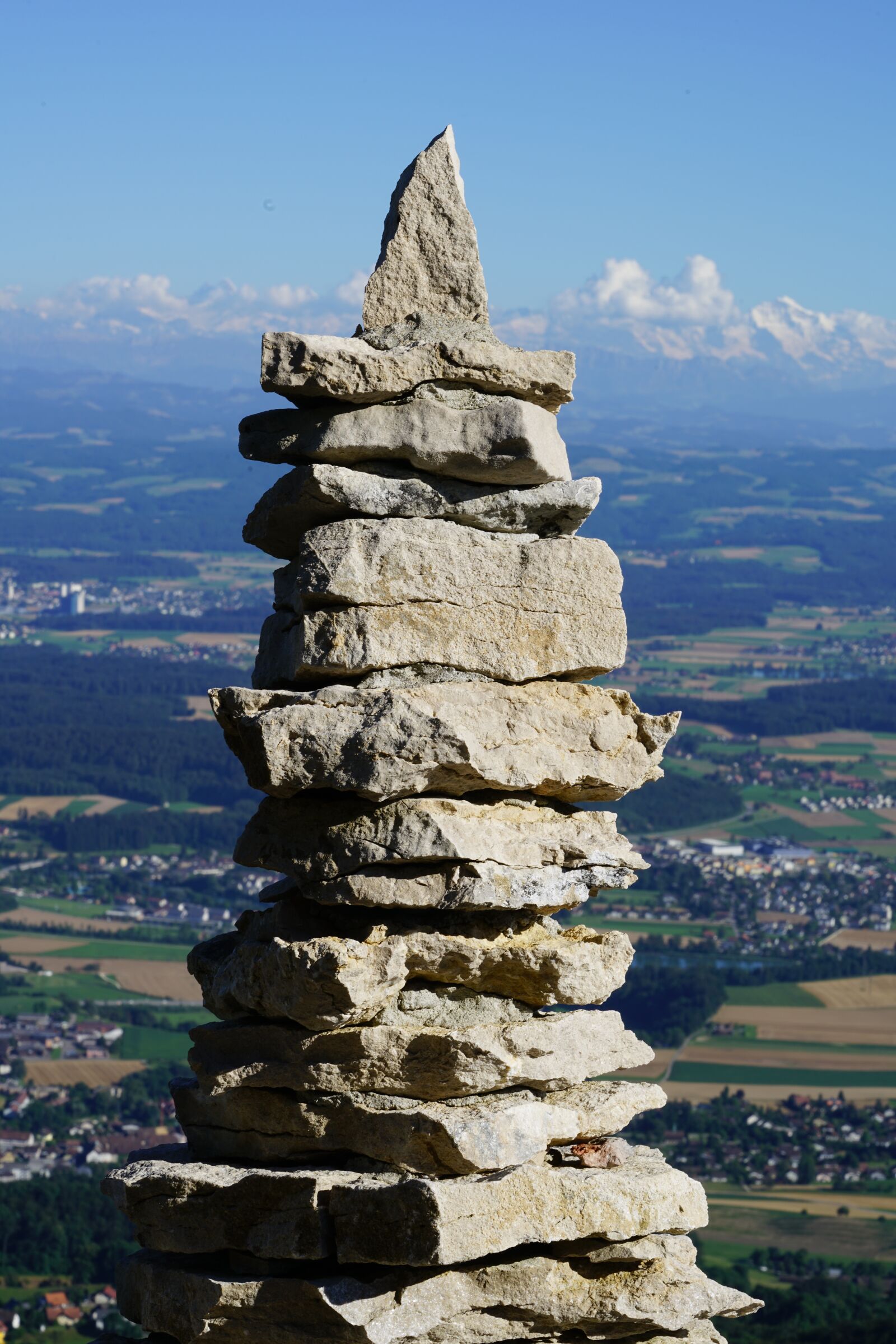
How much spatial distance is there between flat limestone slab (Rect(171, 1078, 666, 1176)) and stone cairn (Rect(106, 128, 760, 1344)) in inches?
0.6

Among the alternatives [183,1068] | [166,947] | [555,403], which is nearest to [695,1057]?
[183,1068]

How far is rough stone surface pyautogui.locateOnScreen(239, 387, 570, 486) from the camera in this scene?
8578 mm

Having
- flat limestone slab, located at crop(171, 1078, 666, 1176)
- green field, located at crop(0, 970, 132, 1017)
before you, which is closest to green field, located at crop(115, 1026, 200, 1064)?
green field, located at crop(0, 970, 132, 1017)

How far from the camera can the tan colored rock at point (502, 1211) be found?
729cm

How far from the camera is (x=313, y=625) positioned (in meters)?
8.30

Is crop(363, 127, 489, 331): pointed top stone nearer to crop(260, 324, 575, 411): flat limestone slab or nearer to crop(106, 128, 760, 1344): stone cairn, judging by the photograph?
crop(106, 128, 760, 1344): stone cairn

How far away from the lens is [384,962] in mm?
7891

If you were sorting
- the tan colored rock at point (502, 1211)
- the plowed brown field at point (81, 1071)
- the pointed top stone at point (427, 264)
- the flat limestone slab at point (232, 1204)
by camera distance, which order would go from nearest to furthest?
Answer: the tan colored rock at point (502, 1211), the flat limestone slab at point (232, 1204), the pointed top stone at point (427, 264), the plowed brown field at point (81, 1071)

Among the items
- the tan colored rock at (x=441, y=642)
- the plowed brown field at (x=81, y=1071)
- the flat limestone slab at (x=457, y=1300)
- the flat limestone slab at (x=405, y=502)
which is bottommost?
the plowed brown field at (x=81, y=1071)

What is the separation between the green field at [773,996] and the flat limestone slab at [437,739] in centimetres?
7694

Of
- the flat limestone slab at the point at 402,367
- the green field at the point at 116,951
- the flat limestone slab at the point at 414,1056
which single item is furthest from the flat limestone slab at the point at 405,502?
the green field at the point at 116,951

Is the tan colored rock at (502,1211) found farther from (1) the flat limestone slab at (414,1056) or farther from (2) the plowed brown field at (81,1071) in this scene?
(2) the plowed brown field at (81,1071)

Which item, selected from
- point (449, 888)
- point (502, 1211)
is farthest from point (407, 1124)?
point (449, 888)

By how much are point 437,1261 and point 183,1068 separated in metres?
71.0
